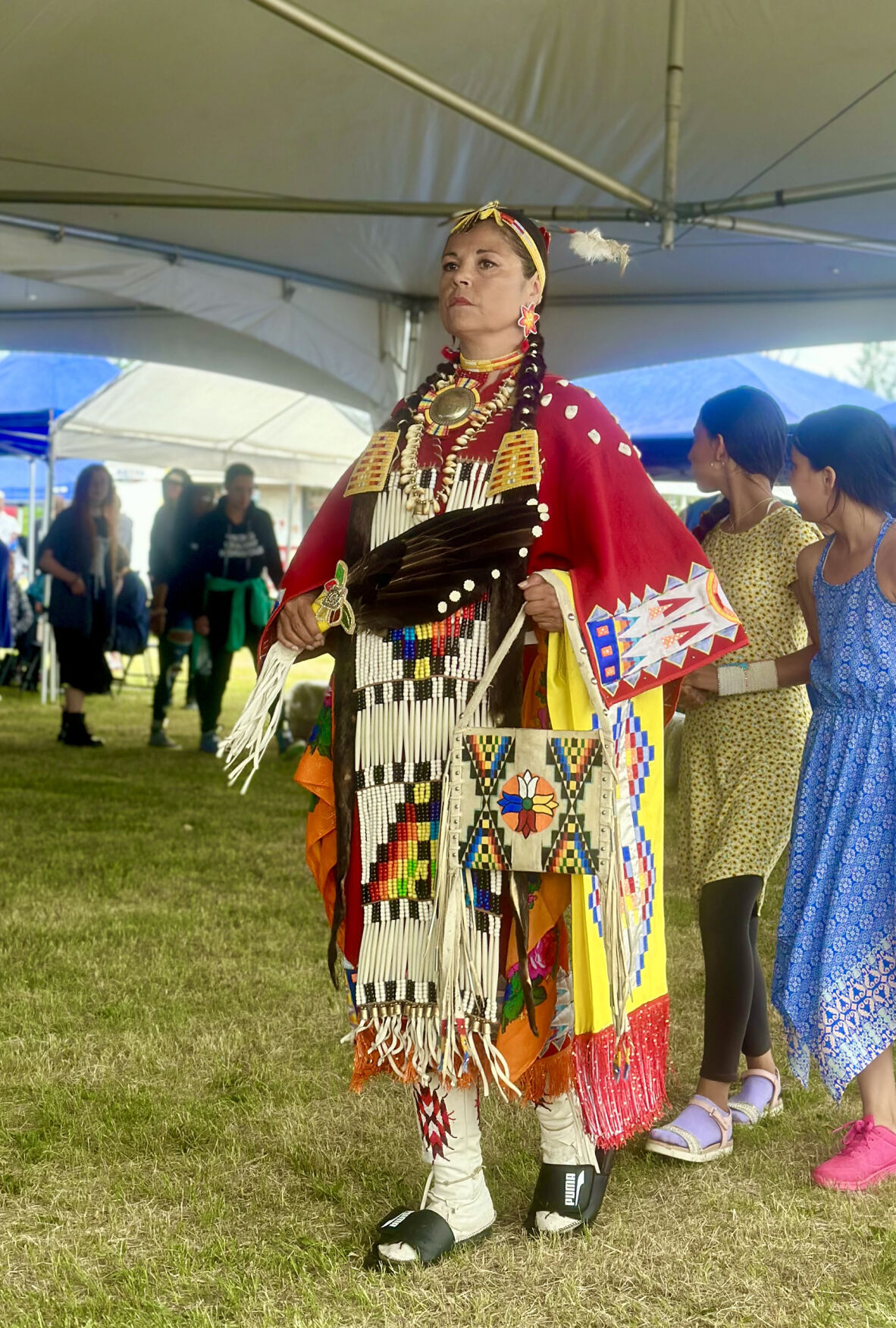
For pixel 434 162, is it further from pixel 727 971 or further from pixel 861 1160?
pixel 861 1160

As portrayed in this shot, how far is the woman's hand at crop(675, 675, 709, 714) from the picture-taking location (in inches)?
107

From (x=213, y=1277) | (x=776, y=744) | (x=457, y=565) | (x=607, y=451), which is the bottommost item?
(x=213, y=1277)

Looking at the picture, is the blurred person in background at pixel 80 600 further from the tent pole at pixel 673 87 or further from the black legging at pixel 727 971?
the black legging at pixel 727 971

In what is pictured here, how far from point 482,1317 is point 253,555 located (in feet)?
20.8

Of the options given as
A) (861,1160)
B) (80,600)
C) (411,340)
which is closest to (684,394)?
(411,340)

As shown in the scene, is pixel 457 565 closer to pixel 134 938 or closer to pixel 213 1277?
pixel 213 1277

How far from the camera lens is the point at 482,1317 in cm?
192

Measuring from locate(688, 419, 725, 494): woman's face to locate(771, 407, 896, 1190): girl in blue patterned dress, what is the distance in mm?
228

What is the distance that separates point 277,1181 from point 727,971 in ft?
3.15

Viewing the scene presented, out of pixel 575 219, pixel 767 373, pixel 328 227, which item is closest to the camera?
pixel 575 219

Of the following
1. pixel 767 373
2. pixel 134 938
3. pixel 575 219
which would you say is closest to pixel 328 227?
pixel 575 219

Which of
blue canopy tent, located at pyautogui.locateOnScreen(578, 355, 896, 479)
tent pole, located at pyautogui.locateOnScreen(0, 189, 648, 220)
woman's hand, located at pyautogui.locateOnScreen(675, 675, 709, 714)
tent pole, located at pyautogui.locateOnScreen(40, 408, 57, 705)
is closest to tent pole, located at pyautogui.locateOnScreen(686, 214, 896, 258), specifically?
tent pole, located at pyautogui.locateOnScreen(0, 189, 648, 220)

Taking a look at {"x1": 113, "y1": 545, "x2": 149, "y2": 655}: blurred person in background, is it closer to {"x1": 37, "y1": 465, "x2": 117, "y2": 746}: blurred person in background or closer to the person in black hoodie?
{"x1": 37, "y1": 465, "x2": 117, "y2": 746}: blurred person in background

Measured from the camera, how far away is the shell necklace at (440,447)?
218 centimetres
